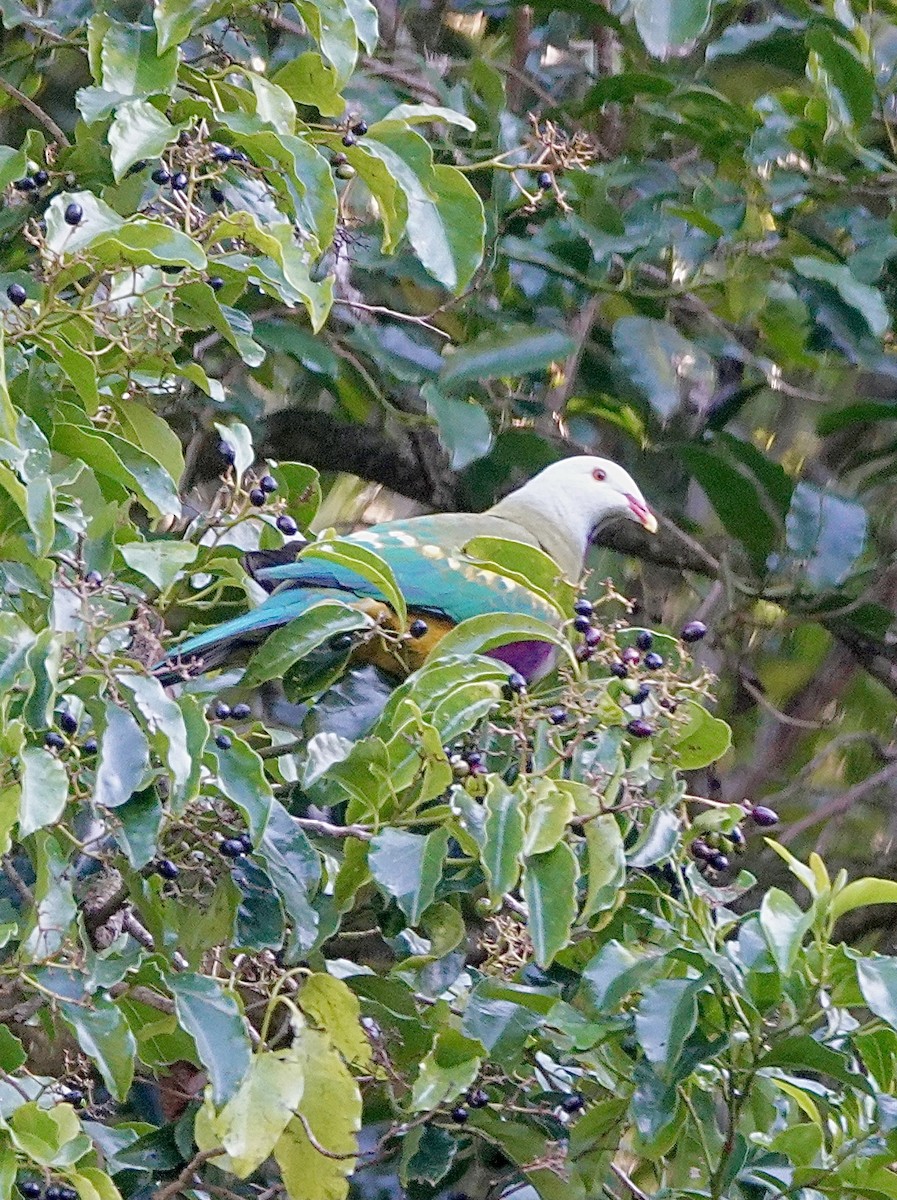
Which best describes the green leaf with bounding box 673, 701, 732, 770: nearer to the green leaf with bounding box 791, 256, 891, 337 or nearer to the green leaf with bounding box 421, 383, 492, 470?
the green leaf with bounding box 421, 383, 492, 470

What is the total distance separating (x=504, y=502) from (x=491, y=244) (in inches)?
28.9

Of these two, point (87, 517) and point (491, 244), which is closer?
point (87, 517)

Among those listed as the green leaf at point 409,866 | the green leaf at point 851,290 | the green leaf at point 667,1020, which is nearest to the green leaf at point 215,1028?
the green leaf at point 409,866

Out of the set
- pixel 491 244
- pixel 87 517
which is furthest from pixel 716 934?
pixel 491 244

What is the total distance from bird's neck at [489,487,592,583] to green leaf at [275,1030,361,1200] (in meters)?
1.97

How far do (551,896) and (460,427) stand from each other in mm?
1356

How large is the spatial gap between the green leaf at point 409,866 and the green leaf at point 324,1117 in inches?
5.7

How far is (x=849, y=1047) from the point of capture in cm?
197

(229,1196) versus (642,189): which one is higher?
(642,189)

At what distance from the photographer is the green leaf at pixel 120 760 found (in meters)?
1.53

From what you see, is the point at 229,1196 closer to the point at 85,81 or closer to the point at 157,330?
the point at 157,330

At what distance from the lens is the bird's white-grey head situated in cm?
360

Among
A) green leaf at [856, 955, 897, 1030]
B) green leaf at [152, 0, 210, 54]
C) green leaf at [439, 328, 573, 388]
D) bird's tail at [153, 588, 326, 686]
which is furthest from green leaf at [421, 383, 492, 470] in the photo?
green leaf at [856, 955, 897, 1030]

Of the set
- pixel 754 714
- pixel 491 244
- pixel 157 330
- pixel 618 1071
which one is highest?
pixel 157 330
